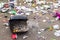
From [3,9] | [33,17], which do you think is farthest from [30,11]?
[3,9]

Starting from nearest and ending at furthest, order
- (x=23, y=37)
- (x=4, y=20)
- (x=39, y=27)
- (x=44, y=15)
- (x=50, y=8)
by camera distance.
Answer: (x=23, y=37)
(x=39, y=27)
(x=4, y=20)
(x=44, y=15)
(x=50, y=8)

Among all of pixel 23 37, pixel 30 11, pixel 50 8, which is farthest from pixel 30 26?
pixel 50 8

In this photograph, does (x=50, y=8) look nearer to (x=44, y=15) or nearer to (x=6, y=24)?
(x=44, y=15)

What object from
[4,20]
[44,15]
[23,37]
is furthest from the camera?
[44,15]

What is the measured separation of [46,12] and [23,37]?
132cm

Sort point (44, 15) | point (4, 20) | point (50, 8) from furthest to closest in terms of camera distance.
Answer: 1. point (50, 8)
2. point (44, 15)
3. point (4, 20)

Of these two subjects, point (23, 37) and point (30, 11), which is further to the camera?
point (30, 11)

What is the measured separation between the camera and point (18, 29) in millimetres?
3887

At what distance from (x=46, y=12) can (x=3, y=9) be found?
1019 millimetres

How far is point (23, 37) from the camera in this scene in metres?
3.80

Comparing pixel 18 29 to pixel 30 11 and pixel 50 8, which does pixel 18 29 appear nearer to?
pixel 30 11

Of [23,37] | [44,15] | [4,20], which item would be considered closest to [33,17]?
[44,15]

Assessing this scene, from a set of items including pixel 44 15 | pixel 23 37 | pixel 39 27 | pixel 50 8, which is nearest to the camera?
pixel 23 37

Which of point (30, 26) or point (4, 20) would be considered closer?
point (30, 26)
